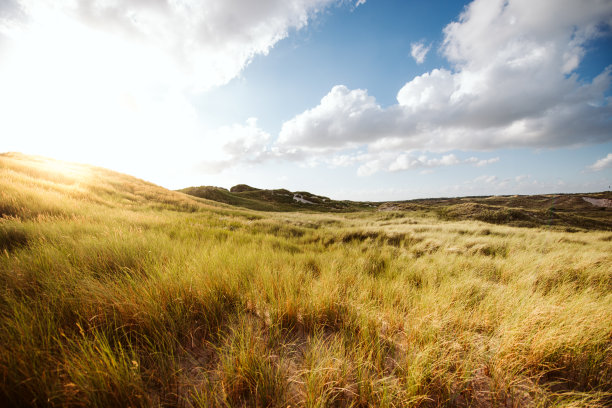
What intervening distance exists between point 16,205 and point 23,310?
4869mm

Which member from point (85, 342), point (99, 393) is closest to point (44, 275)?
point (85, 342)

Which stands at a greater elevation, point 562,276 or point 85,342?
point 85,342

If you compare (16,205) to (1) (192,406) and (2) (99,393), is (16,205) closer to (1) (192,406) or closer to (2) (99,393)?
(2) (99,393)

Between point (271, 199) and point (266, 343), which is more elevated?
point (271, 199)

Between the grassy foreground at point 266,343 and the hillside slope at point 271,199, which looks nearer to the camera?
the grassy foreground at point 266,343

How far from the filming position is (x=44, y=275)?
1902 millimetres

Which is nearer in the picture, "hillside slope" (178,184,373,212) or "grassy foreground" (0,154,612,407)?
"grassy foreground" (0,154,612,407)

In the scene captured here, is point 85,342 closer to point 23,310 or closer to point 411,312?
point 23,310

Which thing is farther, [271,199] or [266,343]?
[271,199]

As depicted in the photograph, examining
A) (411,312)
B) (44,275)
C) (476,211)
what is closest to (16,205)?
(44,275)

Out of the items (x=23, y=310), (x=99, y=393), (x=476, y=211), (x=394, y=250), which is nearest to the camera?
(x=99, y=393)

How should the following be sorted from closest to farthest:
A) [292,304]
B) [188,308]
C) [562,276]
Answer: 1. [188,308]
2. [292,304]
3. [562,276]

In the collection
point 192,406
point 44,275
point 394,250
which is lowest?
point 394,250

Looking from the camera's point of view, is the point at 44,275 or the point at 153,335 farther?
Result: the point at 44,275
